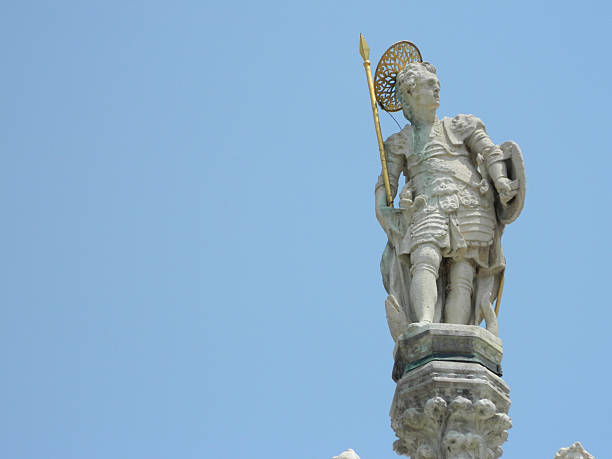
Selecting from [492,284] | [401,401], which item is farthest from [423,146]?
[401,401]

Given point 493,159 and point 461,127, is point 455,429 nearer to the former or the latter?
point 493,159

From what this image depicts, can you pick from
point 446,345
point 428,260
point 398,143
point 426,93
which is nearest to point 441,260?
point 428,260

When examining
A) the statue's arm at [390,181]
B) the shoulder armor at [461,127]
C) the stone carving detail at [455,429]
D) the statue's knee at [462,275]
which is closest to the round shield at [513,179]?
the shoulder armor at [461,127]

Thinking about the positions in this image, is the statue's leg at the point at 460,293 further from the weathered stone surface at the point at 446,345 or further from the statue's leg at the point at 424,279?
the weathered stone surface at the point at 446,345

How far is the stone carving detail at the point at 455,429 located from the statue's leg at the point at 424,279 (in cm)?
149

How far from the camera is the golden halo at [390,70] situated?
73.8 ft

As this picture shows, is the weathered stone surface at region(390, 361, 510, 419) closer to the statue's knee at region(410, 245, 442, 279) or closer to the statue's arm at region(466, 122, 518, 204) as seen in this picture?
the statue's knee at region(410, 245, 442, 279)

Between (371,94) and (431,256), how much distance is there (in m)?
2.88

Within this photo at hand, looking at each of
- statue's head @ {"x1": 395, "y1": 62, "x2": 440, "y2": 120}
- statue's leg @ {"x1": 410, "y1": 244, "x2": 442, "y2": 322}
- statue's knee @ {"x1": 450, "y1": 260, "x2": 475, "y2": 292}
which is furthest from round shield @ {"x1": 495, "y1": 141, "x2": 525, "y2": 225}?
statue's head @ {"x1": 395, "y1": 62, "x2": 440, "y2": 120}

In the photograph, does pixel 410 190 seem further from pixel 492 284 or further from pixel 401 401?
pixel 401 401

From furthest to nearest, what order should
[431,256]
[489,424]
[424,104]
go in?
[424,104] < [431,256] < [489,424]

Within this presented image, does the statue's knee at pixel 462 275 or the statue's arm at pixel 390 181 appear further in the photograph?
the statue's arm at pixel 390 181

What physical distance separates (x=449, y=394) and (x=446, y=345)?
27.0 inches

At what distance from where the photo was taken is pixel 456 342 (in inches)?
769
